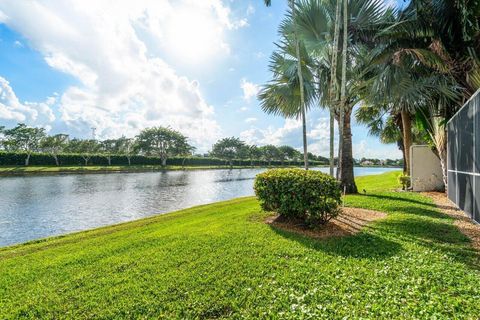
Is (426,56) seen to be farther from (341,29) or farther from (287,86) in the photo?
(287,86)

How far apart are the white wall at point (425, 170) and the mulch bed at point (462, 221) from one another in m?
2.57

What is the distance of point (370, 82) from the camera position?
8.57 metres

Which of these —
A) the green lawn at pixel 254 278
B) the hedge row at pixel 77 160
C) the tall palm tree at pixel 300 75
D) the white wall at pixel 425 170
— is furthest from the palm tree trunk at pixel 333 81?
the hedge row at pixel 77 160

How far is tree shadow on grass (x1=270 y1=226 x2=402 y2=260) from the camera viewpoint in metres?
4.34

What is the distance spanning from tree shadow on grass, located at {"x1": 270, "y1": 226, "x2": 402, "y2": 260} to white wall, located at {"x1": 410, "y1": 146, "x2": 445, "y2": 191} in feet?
29.2

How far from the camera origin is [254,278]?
138 inches

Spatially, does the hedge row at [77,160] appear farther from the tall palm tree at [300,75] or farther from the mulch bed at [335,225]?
the mulch bed at [335,225]

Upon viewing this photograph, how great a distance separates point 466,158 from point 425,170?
242 inches

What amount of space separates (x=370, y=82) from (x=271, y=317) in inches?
320

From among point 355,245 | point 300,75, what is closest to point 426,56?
point 300,75

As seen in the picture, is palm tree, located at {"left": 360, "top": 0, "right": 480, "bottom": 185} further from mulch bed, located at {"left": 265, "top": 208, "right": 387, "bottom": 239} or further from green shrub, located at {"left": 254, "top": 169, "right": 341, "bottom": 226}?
green shrub, located at {"left": 254, "top": 169, "right": 341, "bottom": 226}

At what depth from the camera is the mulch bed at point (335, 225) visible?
18.3 ft

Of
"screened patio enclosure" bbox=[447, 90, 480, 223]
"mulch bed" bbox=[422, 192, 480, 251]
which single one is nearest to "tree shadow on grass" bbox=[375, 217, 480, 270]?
"mulch bed" bbox=[422, 192, 480, 251]

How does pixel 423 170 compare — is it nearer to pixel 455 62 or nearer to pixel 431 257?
pixel 455 62
